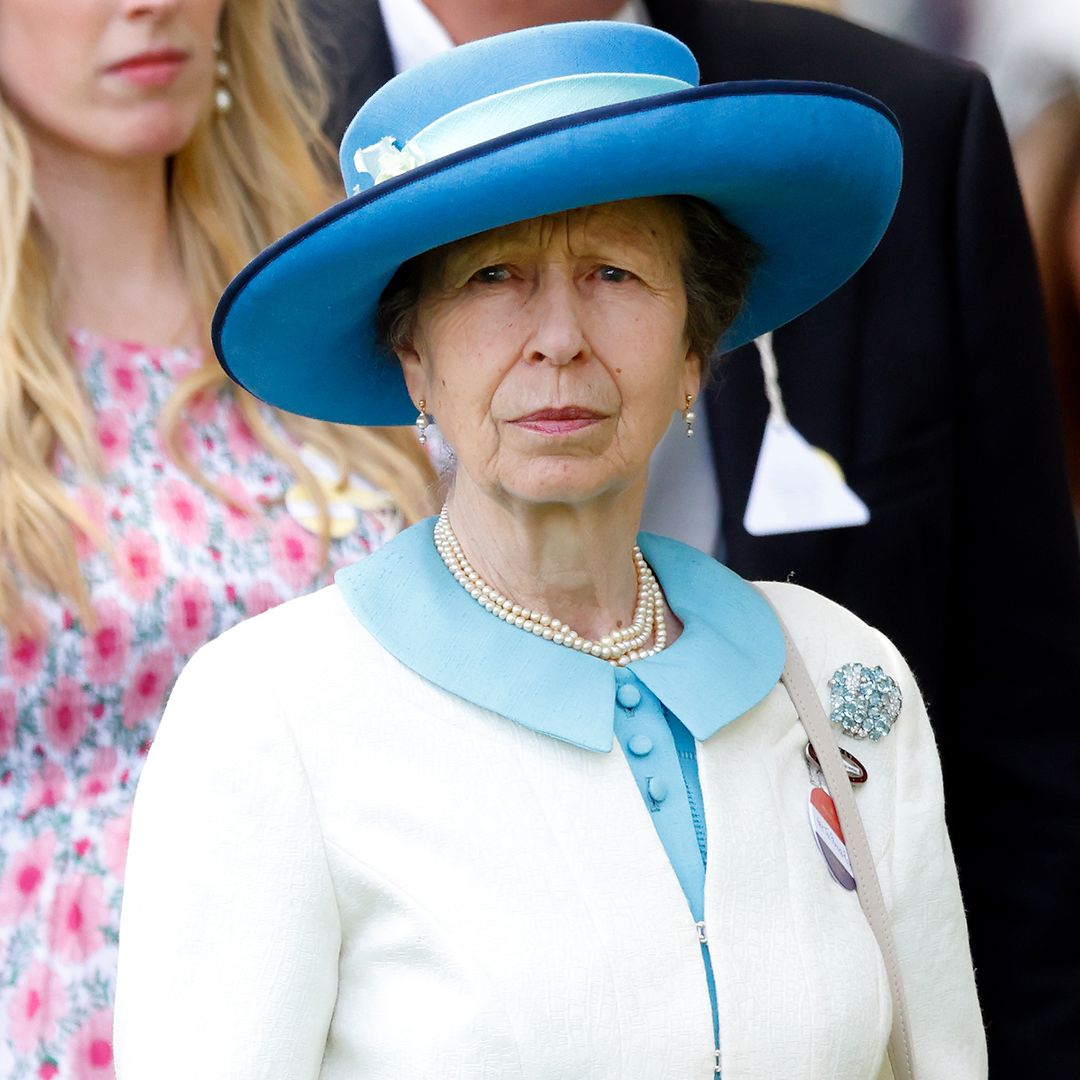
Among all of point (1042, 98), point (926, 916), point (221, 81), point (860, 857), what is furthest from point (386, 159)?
point (1042, 98)

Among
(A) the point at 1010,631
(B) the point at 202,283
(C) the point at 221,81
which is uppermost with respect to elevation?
(C) the point at 221,81

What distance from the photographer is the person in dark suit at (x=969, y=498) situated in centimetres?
260

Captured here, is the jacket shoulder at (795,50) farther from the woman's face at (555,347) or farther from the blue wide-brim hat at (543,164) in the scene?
the woman's face at (555,347)

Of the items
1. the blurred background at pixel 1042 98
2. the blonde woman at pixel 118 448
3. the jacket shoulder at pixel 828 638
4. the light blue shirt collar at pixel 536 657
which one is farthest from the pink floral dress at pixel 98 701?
the blurred background at pixel 1042 98

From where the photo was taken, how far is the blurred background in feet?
9.95

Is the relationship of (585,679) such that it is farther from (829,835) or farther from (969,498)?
(969,498)

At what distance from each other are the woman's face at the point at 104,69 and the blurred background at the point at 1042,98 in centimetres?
114

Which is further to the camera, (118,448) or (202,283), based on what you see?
(202,283)

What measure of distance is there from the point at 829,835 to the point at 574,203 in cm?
65

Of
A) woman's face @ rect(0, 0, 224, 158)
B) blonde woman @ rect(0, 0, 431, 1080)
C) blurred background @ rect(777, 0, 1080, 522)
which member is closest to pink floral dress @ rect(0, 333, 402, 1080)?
blonde woman @ rect(0, 0, 431, 1080)

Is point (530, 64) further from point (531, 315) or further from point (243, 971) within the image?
point (243, 971)

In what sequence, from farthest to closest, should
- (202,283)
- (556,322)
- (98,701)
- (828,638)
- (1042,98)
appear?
(1042,98), (202,283), (98,701), (828,638), (556,322)

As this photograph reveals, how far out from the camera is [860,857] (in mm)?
1757

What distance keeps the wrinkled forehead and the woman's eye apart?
0.01 m
